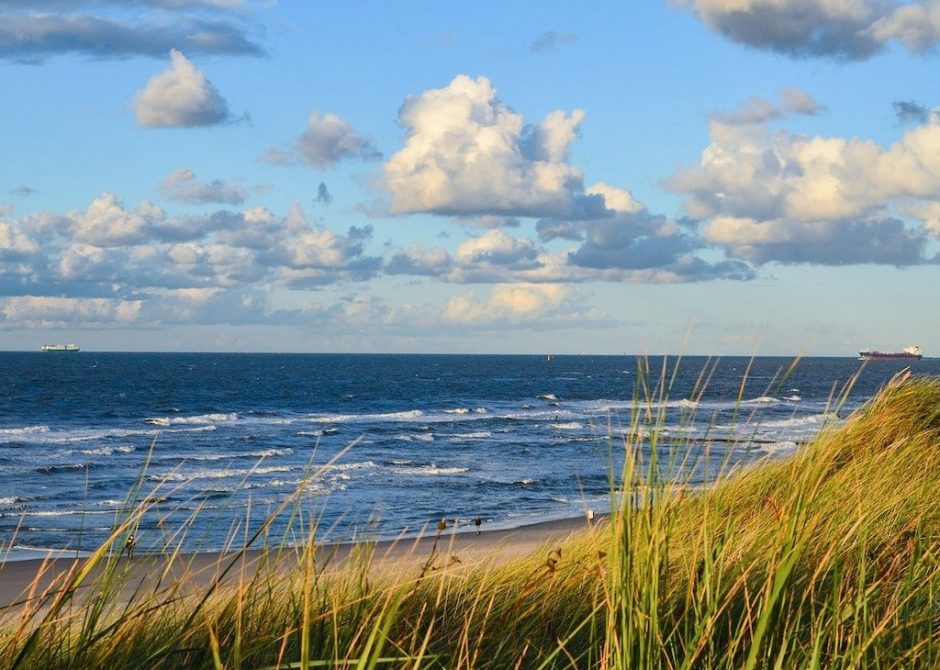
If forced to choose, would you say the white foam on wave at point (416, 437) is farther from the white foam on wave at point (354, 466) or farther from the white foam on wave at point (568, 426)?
the white foam on wave at point (354, 466)

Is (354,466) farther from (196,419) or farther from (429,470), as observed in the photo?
(196,419)

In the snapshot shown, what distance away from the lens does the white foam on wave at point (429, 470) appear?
26875 millimetres

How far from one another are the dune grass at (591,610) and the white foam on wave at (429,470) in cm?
2112

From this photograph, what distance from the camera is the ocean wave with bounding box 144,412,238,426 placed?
155 feet

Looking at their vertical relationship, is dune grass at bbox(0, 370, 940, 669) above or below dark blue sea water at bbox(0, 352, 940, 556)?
above

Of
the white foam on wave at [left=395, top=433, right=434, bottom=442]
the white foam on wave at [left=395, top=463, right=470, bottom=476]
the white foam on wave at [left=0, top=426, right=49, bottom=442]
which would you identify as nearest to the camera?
the white foam on wave at [left=395, top=463, right=470, bottom=476]

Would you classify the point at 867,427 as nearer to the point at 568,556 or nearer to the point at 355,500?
the point at 568,556

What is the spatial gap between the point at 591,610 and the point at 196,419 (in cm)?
4765

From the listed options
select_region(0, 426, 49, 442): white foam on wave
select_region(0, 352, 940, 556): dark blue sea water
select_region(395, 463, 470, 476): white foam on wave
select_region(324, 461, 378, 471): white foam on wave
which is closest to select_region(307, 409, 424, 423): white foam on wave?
select_region(0, 352, 940, 556): dark blue sea water

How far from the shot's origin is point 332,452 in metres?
33.8

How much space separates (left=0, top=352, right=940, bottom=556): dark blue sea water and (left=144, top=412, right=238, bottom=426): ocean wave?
0.17 m

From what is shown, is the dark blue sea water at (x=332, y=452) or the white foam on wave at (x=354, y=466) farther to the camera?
the white foam on wave at (x=354, y=466)

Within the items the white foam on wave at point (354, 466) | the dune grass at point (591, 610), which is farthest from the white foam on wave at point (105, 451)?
the dune grass at point (591, 610)

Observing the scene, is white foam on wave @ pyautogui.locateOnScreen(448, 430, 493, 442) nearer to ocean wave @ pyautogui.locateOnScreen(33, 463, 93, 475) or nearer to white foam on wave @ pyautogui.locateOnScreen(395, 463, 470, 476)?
white foam on wave @ pyautogui.locateOnScreen(395, 463, 470, 476)
